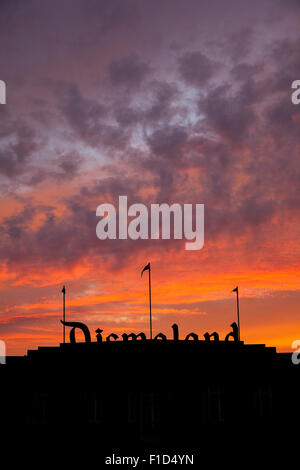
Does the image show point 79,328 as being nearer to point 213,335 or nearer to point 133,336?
point 133,336

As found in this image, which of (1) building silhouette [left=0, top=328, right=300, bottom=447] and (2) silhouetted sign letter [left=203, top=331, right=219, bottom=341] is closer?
(1) building silhouette [left=0, top=328, right=300, bottom=447]

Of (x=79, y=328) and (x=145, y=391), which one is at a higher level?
(x=79, y=328)

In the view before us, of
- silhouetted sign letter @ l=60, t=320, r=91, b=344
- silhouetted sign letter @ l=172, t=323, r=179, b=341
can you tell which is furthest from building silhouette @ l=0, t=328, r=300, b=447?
silhouetted sign letter @ l=172, t=323, r=179, b=341

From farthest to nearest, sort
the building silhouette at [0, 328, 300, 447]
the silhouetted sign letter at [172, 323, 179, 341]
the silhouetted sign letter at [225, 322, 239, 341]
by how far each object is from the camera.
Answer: the silhouetted sign letter at [225, 322, 239, 341] → the silhouetted sign letter at [172, 323, 179, 341] → the building silhouette at [0, 328, 300, 447]

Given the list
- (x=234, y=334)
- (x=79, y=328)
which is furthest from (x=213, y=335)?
(x=79, y=328)

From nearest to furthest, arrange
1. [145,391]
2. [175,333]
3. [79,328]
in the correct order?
1. [145,391]
2. [79,328]
3. [175,333]

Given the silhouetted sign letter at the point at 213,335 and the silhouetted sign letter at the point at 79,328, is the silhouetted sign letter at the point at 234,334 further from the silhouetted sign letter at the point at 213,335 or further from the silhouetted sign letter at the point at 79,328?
the silhouetted sign letter at the point at 79,328

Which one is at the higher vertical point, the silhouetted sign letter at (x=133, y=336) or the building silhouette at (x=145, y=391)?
the silhouetted sign letter at (x=133, y=336)

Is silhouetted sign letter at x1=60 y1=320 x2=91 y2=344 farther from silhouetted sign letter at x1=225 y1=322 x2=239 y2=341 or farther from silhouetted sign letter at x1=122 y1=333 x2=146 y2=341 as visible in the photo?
silhouetted sign letter at x1=225 y1=322 x2=239 y2=341

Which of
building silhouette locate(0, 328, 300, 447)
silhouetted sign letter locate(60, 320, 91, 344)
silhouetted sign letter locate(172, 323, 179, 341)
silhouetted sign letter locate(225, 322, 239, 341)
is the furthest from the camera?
silhouetted sign letter locate(225, 322, 239, 341)

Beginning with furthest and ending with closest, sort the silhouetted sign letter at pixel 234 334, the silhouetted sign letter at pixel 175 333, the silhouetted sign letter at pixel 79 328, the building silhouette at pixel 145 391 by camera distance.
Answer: the silhouetted sign letter at pixel 234 334, the silhouetted sign letter at pixel 175 333, the silhouetted sign letter at pixel 79 328, the building silhouette at pixel 145 391

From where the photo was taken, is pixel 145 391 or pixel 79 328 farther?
pixel 79 328

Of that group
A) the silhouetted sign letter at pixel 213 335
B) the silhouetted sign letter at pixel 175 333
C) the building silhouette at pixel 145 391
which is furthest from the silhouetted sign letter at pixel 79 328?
the silhouetted sign letter at pixel 213 335

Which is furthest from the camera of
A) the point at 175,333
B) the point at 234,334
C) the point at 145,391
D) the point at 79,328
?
the point at 234,334
